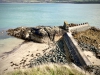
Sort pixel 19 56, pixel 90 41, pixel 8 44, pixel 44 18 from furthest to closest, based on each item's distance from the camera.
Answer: pixel 44 18 → pixel 8 44 → pixel 90 41 → pixel 19 56

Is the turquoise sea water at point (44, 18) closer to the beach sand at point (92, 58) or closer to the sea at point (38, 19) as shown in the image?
the sea at point (38, 19)

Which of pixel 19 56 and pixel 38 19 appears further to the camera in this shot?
pixel 38 19

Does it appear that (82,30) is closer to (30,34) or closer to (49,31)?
(49,31)

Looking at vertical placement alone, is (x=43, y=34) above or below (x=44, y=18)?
above

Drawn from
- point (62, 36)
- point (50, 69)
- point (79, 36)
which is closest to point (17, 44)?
point (62, 36)

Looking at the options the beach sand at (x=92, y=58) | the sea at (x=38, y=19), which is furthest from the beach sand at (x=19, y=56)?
the beach sand at (x=92, y=58)

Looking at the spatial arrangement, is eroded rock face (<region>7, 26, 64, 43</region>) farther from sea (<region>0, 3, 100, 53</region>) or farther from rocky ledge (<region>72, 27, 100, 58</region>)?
rocky ledge (<region>72, 27, 100, 58</region>)

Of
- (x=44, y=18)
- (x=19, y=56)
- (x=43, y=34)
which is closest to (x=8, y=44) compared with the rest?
(x=43, y=34)

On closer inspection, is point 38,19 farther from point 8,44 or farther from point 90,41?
point 90,41

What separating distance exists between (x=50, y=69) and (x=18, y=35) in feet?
68.5

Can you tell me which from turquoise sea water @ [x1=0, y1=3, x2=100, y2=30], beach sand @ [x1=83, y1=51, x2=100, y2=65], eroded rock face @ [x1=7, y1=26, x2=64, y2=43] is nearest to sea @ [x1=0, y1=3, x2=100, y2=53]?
turquoise sea water @ [x1=0, y1=3, x2=100, y2=30]

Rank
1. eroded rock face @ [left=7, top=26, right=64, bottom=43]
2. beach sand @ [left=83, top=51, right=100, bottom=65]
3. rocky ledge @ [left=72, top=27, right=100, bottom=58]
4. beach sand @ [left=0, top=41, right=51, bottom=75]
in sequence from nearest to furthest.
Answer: beach sand @ [left=83, top=51, right=100, bottom=65] < beach sand @ [left=0, top=41, right=51, bottom=75] < rocky ledge @ [left=72, top=27, right=100, bottom=58] < eroded rock face @ [left=7, top=26, right=64, bottom=43]

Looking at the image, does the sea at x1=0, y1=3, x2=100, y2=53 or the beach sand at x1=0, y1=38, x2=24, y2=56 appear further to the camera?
the sea at x1=0, y1=3, x2=100, y2=53

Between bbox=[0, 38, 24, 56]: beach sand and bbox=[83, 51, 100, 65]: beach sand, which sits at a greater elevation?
bbox=[83, 51, 100, 65]: beach sand
